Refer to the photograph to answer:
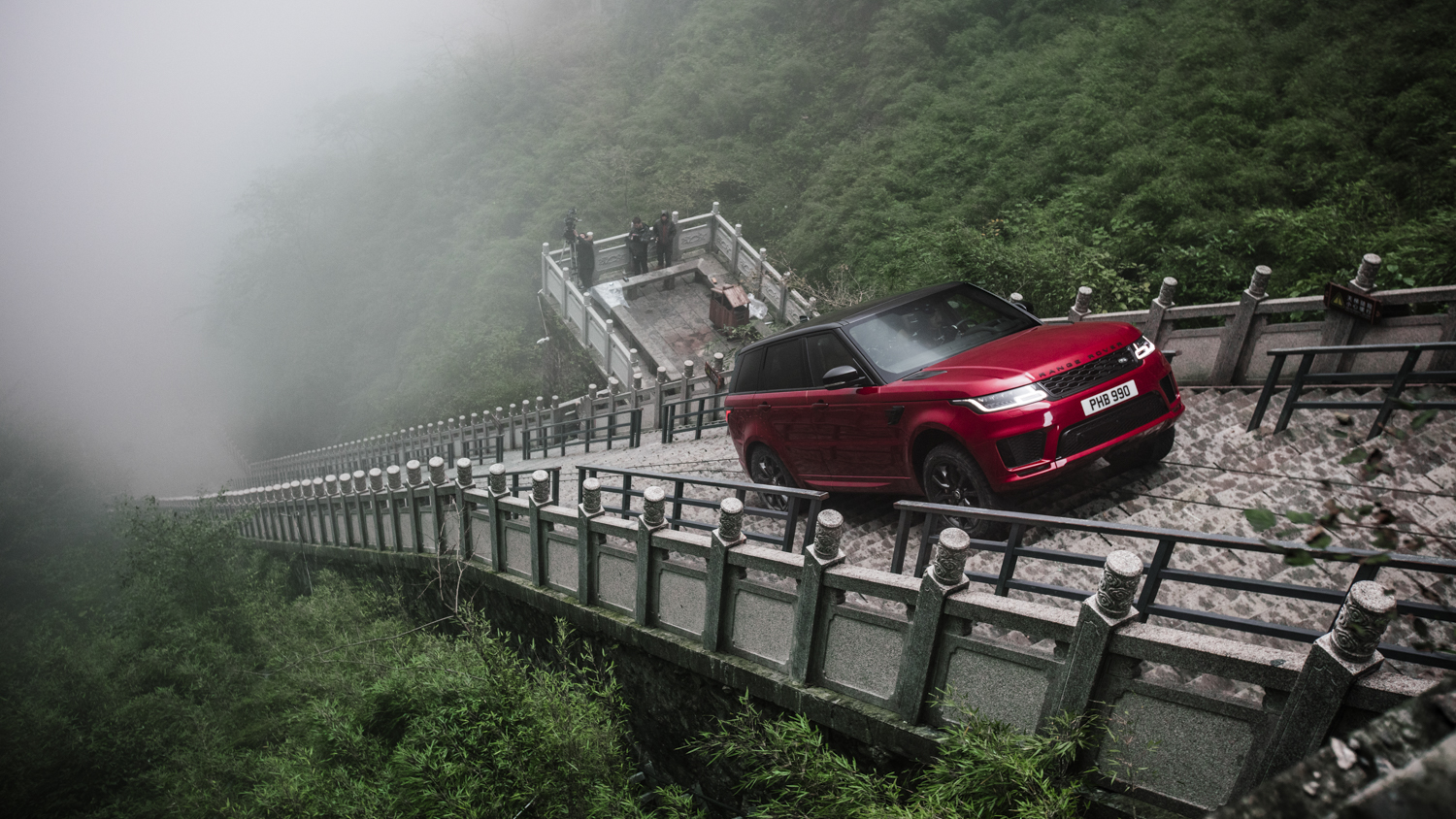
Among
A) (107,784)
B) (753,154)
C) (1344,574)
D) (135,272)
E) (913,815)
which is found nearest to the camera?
(913,815)

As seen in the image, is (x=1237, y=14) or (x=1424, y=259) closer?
(x=1424, y=259)

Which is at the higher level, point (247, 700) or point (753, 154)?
point (753, 154)

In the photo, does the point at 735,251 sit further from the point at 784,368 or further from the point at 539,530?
the point at 784,368

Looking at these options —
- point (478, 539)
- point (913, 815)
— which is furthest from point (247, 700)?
point (913, 815)

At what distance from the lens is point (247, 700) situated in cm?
1058

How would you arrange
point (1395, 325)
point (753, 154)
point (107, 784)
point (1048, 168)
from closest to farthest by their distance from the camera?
1. point (1395, 325)
2. point (107, 784)
3. point (1048, 168)
4. point (753, 154)

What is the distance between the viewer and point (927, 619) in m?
4.92

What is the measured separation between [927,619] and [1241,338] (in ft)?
17.7

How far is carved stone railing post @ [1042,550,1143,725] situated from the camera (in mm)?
3945

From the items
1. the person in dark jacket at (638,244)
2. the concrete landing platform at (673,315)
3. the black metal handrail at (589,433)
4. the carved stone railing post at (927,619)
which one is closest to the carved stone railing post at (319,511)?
the black metal handrail at (589,433)

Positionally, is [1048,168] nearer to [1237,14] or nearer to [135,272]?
[1237,14]

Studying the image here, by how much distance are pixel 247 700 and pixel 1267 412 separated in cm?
1236

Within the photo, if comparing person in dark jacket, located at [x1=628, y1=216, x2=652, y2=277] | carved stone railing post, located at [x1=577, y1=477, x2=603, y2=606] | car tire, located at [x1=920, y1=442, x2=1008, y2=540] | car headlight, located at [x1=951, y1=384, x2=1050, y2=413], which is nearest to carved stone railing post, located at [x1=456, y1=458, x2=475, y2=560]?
carved stone railing post, located at [x1=577, y1=477, x2=603, y2=606]

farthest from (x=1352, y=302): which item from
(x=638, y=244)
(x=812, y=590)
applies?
(x=638, y=244)
